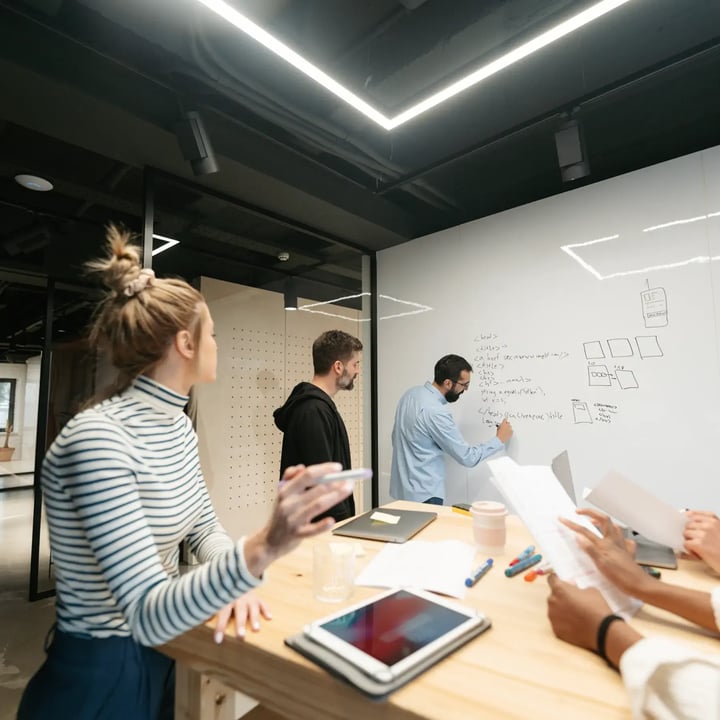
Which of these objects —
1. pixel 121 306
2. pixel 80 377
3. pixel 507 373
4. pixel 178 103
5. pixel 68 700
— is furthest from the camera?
pixel 80 377

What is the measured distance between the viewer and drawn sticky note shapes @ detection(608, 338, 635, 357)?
2.45 m

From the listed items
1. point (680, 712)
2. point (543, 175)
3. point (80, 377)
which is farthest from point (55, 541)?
point (543, 175)

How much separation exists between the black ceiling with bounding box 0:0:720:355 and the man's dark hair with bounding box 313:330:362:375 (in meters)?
0.97

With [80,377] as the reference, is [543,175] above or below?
above

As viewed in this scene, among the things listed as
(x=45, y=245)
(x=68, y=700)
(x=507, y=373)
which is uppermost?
(x=45, y=245)

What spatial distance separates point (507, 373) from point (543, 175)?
1.36 metres

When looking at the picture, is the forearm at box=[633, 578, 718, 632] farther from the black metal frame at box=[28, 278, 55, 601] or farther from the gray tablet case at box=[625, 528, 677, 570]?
the black metal frame at box=[28, 278, 55, 601]

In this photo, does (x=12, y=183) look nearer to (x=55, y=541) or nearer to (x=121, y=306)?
(x=121, y=306)

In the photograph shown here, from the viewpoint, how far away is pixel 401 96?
243 centimetres

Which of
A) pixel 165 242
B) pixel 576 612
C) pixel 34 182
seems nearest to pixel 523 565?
pixel 576 612

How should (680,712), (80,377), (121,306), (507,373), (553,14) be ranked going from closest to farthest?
(680,712) < (121,306) < (553,14) < (507,373) < (80,377)

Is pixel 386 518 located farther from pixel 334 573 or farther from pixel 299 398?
pixel 299 398

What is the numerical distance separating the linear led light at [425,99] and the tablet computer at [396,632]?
5.85 ft

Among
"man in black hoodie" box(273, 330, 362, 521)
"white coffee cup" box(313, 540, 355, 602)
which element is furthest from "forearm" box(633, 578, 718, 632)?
"man in black hoodie" box(273, 330, 362, 521)
